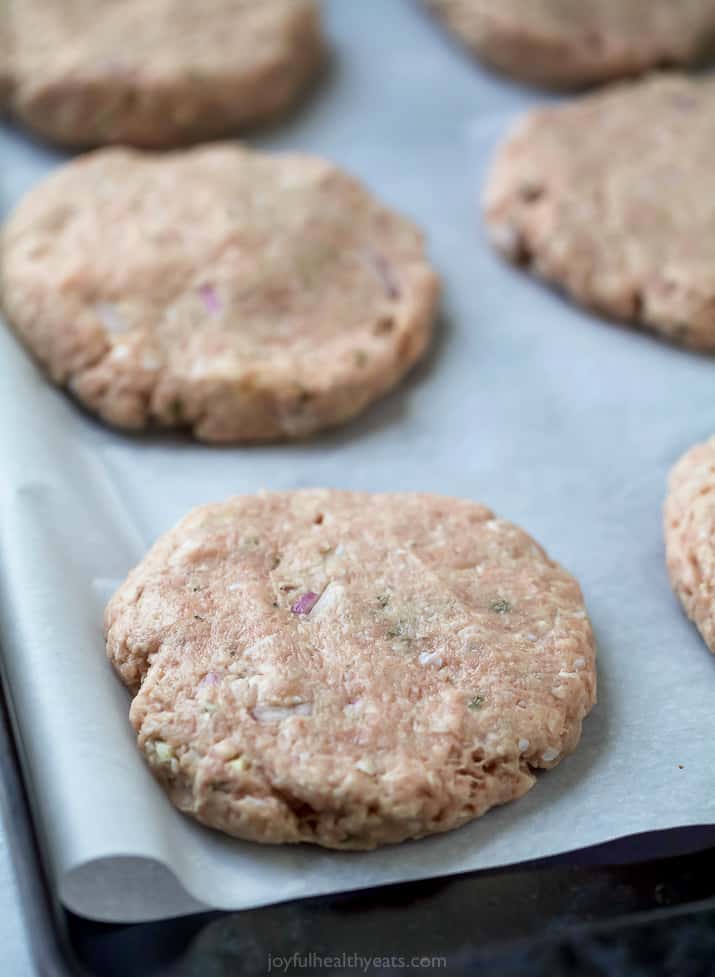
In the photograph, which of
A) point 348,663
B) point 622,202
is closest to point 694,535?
point 348,663

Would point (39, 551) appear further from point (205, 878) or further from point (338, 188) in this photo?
point (338, 188)

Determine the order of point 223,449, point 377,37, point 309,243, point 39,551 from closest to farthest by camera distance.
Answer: point 39,551 < point 223,449 < point 309,243 < point 377,37

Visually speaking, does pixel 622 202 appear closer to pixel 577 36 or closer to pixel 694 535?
pixel 577 36

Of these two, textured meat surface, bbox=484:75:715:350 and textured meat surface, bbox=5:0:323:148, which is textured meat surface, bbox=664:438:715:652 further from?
textured meat surface, bbox=5:0:323:148

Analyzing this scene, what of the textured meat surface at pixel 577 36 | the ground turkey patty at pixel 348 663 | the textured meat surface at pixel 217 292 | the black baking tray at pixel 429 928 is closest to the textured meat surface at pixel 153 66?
the textured meat surface at pixel 217 292

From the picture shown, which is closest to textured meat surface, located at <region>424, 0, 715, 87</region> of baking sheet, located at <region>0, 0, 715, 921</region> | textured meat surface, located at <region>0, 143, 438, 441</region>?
baking sheet, located at <region>0, 0, 715, 921</region>

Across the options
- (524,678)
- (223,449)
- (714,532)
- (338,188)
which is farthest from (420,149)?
(524,678)
